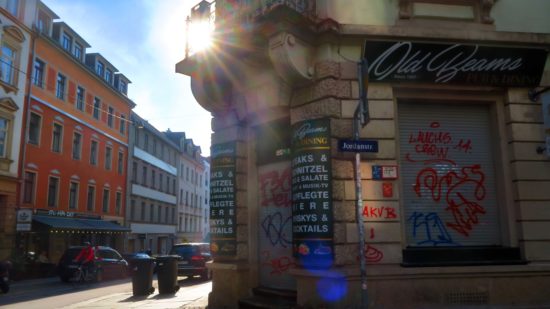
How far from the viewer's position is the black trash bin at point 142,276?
1486 cm

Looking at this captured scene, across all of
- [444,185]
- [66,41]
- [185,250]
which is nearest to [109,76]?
[66,41]

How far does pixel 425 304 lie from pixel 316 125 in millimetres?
3694

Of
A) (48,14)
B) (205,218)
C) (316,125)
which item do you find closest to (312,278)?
(316,125)

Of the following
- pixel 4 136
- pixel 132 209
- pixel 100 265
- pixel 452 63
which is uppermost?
pixel 4 136

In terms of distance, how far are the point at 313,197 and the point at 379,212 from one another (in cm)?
124

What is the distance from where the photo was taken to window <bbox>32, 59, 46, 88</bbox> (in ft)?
87.9

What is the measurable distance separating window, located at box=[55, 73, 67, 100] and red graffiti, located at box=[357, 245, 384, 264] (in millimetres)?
25539

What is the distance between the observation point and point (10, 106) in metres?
24.2

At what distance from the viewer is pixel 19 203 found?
983 inches

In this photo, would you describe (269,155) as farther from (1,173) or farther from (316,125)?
(1,173)

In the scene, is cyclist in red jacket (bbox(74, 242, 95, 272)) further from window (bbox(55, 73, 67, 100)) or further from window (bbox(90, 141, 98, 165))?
window (bbox(90, 141, 98, 165))

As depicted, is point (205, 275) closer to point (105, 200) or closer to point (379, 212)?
point (379, 212)

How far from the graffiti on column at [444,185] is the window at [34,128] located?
2331 centimetres

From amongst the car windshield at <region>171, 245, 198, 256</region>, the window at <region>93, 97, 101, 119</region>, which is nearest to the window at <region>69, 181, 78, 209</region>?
the window at <region>93, 97, 101, 119</region>
